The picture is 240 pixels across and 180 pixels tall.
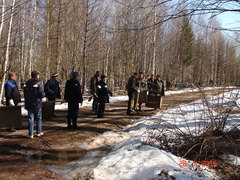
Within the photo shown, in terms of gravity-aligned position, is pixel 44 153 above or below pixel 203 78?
below

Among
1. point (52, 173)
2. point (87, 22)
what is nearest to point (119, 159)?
point (52, 173)

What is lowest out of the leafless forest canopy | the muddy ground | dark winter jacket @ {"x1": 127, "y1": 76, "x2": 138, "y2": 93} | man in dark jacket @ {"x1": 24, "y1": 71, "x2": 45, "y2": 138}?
the muddy ground

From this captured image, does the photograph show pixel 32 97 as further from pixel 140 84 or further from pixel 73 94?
pixel 140 84

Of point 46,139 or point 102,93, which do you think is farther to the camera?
point 102,93

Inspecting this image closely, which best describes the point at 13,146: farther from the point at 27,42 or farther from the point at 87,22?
the point at 27,42

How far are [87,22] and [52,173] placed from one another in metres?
13.6

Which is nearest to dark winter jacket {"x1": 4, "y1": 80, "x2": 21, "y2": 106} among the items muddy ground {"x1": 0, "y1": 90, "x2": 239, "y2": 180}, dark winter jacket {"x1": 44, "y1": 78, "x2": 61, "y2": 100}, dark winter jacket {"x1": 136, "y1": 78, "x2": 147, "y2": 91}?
muddy ground {"x1": 0, "y1": 90, "x2": 239, "y2": 180}

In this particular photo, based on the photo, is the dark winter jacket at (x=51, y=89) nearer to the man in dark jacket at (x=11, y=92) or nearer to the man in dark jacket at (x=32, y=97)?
the man in dark jacket at (x=11, y=92)

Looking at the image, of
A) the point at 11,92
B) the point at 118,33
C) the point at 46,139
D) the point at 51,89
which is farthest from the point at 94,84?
the point at 118,33

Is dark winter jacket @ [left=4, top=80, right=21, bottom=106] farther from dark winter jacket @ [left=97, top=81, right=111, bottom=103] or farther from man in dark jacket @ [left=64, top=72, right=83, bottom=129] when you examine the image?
dark winter jacket @ [left=97, top=81, right=111, bottom=103]

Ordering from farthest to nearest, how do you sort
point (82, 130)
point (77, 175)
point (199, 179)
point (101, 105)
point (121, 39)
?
1. point (121, 39)
2. point (101, 105)
3. point (82, 130)
4. point (77, 175)
5. point (199, 179)

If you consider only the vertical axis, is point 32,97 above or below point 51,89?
below

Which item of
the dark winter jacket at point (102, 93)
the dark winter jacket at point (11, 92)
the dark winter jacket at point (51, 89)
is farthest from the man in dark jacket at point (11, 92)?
the dark winter jacket at point (102, 93)

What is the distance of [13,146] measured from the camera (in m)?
4.73
